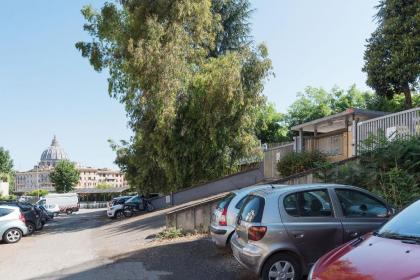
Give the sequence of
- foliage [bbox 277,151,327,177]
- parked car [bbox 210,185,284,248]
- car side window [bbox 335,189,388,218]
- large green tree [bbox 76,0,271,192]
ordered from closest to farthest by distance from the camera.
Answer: car side window [bbox 335,189,388,218] → parked car [bbox 210,185,284,248] → foliage [bbox 277,151,327,177] → large green tree [bbox 76,0,271,192]

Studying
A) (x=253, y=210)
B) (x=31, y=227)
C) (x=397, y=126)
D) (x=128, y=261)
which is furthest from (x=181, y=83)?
(x=253, y=210)

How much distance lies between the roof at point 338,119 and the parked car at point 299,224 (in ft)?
37.0

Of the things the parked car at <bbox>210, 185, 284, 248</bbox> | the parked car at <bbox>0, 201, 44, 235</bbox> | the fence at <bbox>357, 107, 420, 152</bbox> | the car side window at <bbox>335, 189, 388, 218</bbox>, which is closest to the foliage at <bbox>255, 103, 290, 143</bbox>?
the parked car at <bbox>0, 201, 44, 235</bbox>

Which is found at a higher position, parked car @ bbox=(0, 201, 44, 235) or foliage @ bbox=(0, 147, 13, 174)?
foliage @ bbox=(0, 147, 13, 174)

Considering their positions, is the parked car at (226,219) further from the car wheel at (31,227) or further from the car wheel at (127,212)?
the car wheel at (127,212)

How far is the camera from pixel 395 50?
→ 75.2 ft

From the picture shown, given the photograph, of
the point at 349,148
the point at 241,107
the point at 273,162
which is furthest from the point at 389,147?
the point at 241,107

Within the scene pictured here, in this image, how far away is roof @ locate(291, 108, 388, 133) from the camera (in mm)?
18578

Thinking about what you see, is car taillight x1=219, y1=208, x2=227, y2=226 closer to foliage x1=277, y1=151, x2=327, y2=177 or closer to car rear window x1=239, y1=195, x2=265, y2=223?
car rear window x1=239, y1=195, x2=265, y2=223

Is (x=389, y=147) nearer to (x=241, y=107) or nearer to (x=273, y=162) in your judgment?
(x=273, y=162)

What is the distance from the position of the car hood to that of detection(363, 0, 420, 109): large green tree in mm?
19101

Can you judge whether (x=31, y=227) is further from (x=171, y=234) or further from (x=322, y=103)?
(x=322, y=103)

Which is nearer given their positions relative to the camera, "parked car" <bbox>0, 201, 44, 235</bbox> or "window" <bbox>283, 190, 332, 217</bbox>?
"window" <bbox>283, 190, 332, 217</bbox>

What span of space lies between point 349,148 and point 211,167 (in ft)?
38.3
